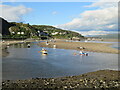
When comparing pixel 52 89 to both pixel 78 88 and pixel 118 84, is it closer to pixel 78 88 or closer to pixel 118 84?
pixel 78 88

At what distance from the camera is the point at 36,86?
1691 centimetres

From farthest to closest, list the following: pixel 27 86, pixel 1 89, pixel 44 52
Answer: pixel 44 52, pixel 27 86, pixel 1 89

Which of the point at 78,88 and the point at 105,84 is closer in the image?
the point at 78,88

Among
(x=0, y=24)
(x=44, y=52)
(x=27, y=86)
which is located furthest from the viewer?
(x=0, y=24)

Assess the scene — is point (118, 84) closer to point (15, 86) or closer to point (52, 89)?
point (52, 89)

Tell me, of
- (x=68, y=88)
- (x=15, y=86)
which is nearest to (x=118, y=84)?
(x=68, y=88)

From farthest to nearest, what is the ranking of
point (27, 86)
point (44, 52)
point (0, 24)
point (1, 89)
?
point (0, 24)
point (44, 52)
point (27, 86)
point (1, 89)

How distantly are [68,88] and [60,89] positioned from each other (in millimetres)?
837

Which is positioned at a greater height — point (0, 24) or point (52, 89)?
point (0, 24)

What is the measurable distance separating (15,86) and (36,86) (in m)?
2.18

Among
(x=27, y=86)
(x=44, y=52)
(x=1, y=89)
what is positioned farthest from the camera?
(x=44, y=52)

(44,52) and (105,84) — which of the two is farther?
(44,52)

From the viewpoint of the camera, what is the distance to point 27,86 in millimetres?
16781

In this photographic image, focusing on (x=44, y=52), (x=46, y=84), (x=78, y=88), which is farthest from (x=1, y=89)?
(x=44, y=52)
